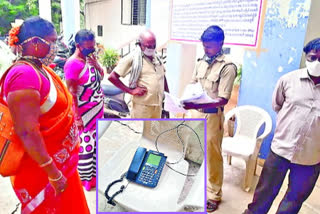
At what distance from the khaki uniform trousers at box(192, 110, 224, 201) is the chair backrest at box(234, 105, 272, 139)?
88cm

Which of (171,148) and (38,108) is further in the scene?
(38,108)

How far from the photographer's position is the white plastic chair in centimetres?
262

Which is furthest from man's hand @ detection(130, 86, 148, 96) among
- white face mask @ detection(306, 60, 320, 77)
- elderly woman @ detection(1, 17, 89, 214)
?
white face mask @ detection(306, 60, 320, 77)

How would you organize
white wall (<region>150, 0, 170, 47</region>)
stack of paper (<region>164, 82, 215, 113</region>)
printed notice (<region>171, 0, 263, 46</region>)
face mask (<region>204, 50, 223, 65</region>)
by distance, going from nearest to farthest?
stack of paper (<region>164, 82, 215, 113</region>) < face mask (<region>204, 50, 223, 65</region>) < printed notice (<region>171, 0, 263, 46</region>) < white wall (<region>150, 0, 170, 47</region>)

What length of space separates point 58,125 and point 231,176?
7.21 feet

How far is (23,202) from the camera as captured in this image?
1.25 m

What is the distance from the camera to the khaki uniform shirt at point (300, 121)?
5.51 feet

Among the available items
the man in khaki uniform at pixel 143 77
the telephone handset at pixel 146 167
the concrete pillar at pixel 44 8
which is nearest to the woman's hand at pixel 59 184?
the telephone handset at pixel 146 167

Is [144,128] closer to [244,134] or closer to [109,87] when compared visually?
[244,134]

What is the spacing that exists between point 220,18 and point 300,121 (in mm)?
1871

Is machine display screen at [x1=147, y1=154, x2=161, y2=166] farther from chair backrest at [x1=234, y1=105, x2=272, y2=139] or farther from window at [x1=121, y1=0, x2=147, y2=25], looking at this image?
window at [x1=121, y1=0, x2=147, y2=25]

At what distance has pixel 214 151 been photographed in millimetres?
2176

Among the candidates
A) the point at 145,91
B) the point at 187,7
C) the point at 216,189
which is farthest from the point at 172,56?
the point at 216,189

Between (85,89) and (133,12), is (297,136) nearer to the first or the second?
(85,89)
